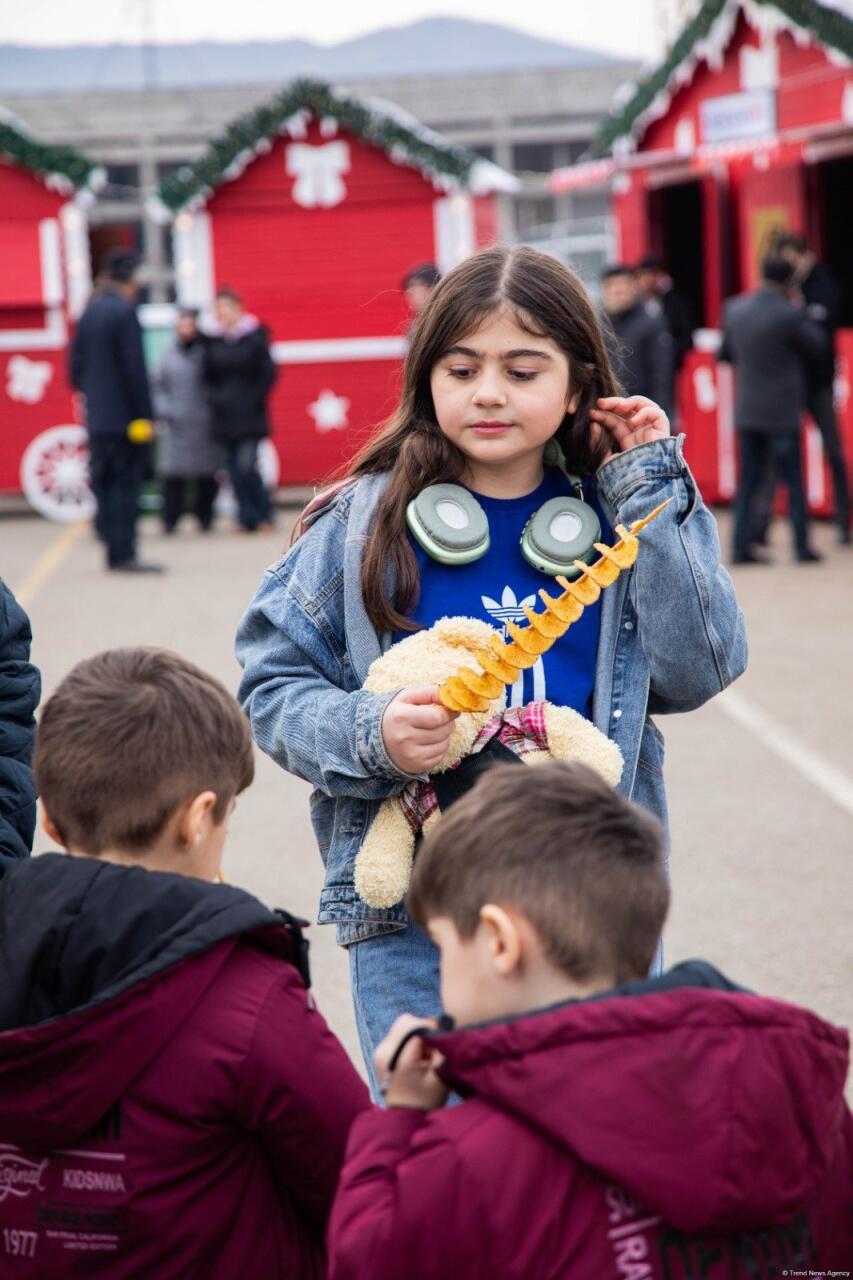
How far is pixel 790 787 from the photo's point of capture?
6.81 meters

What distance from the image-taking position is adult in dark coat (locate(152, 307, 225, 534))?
15805 mm

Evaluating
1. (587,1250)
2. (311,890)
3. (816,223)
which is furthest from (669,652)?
(816,223)

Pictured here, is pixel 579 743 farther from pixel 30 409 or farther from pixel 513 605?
pixel 30 409

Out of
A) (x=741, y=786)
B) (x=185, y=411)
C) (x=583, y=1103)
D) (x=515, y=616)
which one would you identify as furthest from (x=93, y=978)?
(x=185, y=411)

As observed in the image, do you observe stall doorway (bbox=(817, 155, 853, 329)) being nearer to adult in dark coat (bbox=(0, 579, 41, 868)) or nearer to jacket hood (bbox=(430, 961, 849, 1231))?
adult in dark coat (bbox=(0, 579, 41, 868))

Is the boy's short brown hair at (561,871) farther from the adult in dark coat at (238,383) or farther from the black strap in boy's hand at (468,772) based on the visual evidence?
the adult in dark coat at (238,383)

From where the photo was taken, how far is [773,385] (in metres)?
12.5

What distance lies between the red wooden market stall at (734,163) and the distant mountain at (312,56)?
10437 centimetres

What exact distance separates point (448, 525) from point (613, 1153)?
44.1 inches

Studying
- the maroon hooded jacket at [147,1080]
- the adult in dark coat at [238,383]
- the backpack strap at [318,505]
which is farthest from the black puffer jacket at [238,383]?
Answer: the maroon hooded jacket at [147,1080]

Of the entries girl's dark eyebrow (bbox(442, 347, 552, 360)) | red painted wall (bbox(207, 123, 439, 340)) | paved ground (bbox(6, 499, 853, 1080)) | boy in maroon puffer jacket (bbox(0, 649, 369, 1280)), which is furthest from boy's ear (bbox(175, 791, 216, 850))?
red painted wall (bbox(207, 123, 439, 340))

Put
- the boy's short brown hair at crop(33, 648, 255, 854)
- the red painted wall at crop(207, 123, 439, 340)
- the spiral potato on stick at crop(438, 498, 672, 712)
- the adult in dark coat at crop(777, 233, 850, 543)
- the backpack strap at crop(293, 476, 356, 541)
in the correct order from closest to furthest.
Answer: the boy's short brown hair at crop(33, 648, 255, 854), the spiral potato on stick at crop(438, 498, 672, 712), the backpack strap at crop(293, 476, 356, 541), the adult in dark coat at crop(777, 233, 850, 543), the red painted wall at crop(207, 123, 439, 340)

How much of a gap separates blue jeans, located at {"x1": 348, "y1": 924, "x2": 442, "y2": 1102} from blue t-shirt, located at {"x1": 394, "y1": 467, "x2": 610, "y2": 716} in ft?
1.21

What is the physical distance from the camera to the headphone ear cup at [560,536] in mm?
2600
